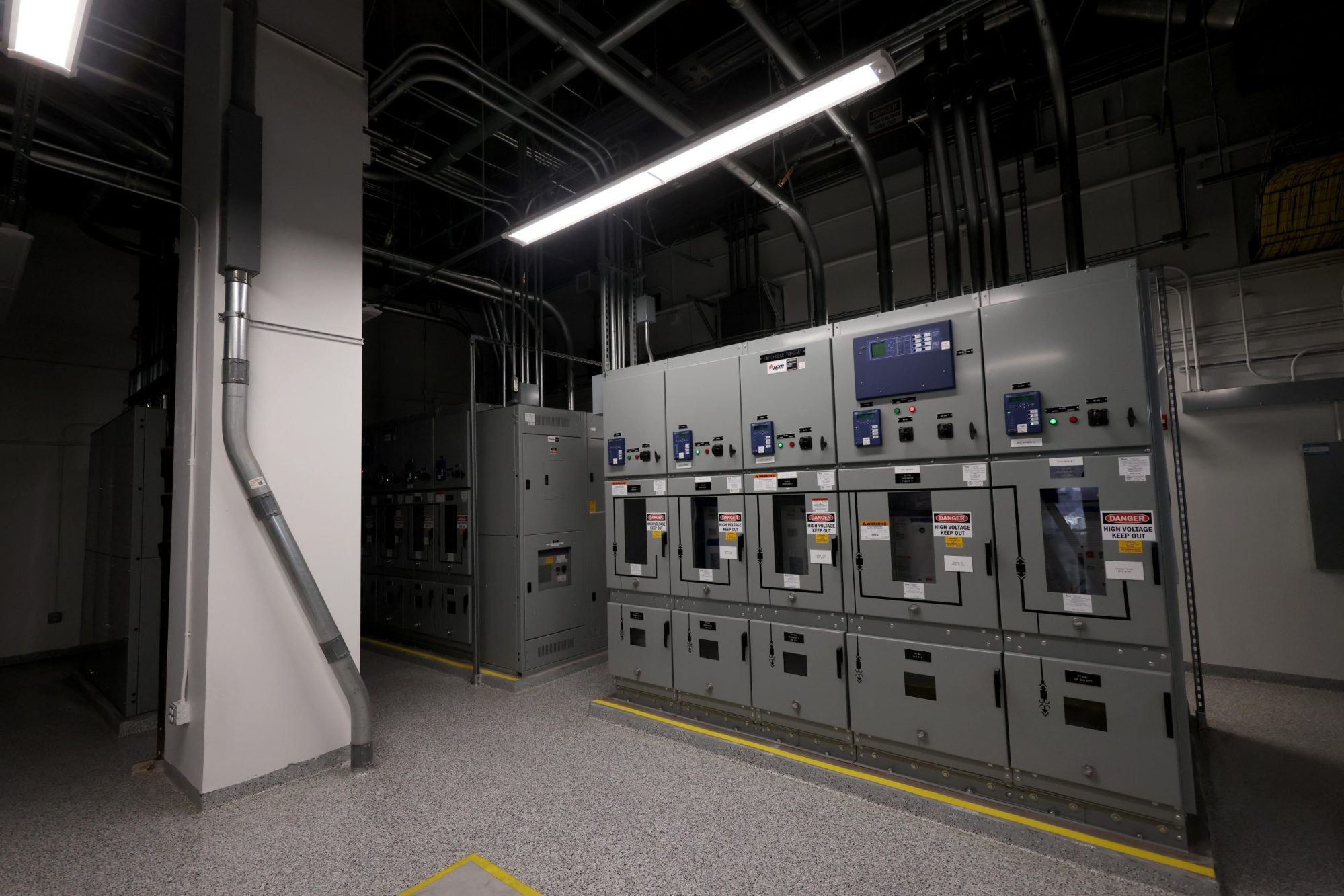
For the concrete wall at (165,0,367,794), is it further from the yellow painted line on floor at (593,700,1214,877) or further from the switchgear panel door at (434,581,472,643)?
the yellow painted line on floor at (593,700,1214,877)

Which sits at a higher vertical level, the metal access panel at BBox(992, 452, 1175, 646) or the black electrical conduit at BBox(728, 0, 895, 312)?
the black electrical conduit at BBox(728, 0, 895, 312)

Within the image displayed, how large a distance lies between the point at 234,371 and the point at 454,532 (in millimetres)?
2946

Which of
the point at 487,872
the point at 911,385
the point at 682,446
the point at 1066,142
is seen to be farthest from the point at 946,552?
the point at 487,872

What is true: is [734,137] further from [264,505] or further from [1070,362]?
[264,505]

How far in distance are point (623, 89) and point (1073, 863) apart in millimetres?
4847

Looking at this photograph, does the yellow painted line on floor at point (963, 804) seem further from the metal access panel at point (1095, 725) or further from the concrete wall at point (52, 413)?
the concrete wall at point (52, 413)

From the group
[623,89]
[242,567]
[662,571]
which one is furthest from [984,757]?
[623,89]

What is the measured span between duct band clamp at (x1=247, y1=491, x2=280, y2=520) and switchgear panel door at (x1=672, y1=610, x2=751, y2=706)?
253cm

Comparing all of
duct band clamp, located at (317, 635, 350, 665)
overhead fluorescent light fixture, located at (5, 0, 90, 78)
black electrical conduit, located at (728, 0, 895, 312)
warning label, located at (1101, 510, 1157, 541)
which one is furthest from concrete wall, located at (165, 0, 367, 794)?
warning label, located at (1101, 510, 1157, 541)

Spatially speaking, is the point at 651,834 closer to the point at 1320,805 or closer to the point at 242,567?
the point at 242,567

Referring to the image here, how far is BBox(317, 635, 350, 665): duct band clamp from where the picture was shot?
3.40 m

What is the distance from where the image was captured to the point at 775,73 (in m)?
4.67

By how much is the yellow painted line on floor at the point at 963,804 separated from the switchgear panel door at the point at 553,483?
2047mm

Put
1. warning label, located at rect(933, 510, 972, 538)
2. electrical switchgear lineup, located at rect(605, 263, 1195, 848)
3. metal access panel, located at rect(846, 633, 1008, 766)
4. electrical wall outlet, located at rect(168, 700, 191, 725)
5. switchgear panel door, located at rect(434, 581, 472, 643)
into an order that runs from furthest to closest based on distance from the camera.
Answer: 1. switchgear panel door, located at rect(434, 581, 472, 643)
2. electrical wall outlet, located at rect(168, 700, 191, 725)
3. warning label, located at rect(933, 510, 972, 538)
4. metal access panel, located at rect(846, 633, 1008, 766)
5. electrical switchgear lineup, located at rect(605, 263, 1195, 848)
